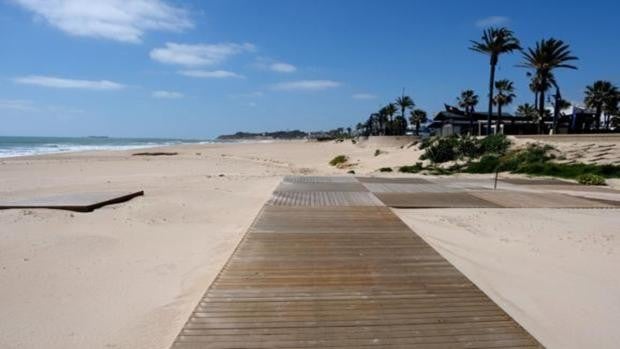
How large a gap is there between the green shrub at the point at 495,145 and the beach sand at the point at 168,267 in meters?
16.8

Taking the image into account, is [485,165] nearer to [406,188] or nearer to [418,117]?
[406,188]

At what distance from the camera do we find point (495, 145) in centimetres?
2730

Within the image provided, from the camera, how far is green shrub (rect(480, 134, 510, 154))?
88.1ft

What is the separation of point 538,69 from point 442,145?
14335 millimetres

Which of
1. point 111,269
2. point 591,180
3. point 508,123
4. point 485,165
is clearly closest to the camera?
point 111,269

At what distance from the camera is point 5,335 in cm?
410

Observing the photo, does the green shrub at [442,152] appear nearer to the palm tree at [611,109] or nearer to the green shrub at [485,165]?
the green shrub at [485,165]

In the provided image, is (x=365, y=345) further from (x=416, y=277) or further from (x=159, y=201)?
(x=159, y=201)

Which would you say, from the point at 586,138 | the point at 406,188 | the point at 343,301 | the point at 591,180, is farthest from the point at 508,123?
the point at 343,301

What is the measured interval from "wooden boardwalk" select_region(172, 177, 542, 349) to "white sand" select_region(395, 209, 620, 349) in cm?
36

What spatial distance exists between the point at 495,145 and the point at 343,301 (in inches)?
982

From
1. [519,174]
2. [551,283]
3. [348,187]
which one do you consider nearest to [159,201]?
[348,187]

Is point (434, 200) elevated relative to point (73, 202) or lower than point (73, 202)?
lower

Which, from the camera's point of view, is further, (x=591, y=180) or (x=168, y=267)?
(x=591, y=180)
